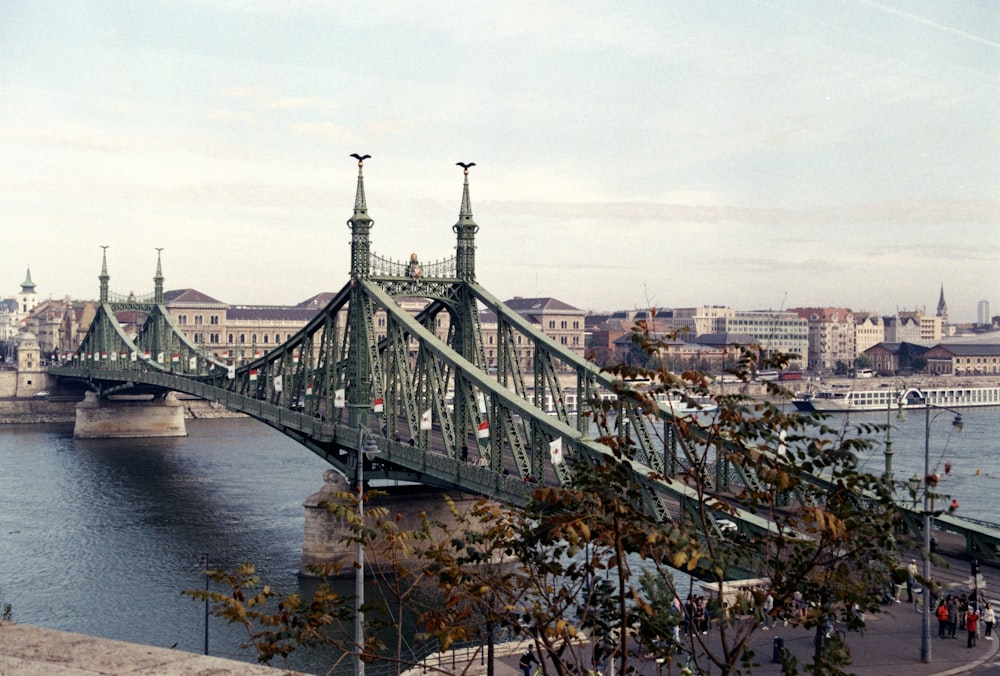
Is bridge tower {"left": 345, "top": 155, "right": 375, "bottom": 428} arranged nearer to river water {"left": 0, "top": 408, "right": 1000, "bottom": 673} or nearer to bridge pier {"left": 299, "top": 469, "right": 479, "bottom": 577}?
bridge pier {"left": 299, "top": 469, "right": 479, "bottom": 577}

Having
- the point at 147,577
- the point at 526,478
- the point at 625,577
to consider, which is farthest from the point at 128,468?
the point at 625,577

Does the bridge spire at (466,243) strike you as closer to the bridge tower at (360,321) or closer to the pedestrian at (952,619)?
the bridge tower at (360,321)

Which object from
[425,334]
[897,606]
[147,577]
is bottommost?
[147,577]

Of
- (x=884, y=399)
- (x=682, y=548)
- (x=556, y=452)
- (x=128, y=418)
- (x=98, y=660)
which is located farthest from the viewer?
(x=884, y=399)

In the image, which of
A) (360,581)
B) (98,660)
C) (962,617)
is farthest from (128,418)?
(98,660)

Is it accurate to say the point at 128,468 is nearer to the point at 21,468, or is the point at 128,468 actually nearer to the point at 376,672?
the point at 21,468

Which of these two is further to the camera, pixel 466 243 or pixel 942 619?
pixel 466 243

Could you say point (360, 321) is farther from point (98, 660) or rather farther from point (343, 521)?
point (98, 660)

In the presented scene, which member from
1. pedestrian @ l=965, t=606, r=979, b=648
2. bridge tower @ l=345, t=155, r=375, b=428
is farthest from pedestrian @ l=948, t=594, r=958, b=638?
bridge tower @ l=345, t=155, r=375, b=428
